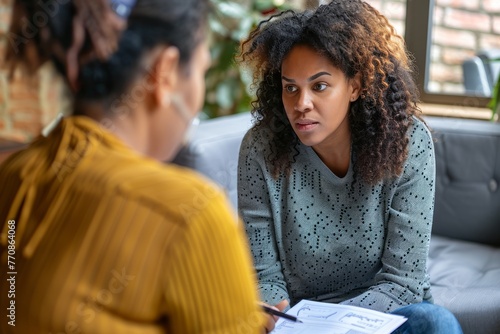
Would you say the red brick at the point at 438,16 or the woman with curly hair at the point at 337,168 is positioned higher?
the red brick at the point at 438,16

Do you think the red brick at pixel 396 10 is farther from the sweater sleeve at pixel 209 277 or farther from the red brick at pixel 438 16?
the sweater sleeve at pixel 209 277

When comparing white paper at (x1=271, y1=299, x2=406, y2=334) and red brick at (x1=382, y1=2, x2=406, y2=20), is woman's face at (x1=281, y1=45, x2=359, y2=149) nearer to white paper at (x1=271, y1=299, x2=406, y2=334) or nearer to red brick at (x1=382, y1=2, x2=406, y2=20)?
white paper at (x1=271, y1=299, x2=406, y2=334)

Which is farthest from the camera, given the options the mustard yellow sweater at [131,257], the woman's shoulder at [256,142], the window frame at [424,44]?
the window frame at [424,44]

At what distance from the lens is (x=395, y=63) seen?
1779mm

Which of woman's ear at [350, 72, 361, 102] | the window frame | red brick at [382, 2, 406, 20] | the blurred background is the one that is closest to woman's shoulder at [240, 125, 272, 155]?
woman's ear at [350, 72, 361, 102]

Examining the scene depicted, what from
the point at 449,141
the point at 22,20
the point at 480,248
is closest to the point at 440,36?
Answer: the point at 449,141

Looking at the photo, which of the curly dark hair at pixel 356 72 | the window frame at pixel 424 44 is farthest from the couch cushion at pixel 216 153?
the window frame at pixel 424 44

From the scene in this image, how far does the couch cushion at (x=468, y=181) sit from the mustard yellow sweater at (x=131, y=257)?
186cm

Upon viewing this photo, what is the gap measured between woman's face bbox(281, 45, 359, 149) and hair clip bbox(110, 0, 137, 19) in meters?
0.89

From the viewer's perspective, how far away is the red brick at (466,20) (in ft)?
11.5

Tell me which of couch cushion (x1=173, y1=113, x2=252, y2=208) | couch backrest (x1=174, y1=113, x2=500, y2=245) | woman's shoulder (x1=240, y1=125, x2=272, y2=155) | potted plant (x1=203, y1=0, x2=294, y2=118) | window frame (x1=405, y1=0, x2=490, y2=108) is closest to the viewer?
woman's shoulder (x1=240, y1=125, x2=272, y2=155)

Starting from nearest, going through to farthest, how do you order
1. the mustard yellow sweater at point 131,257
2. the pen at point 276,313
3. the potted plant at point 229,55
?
the mustard yellow sweater at point 131,257
the pen at point 276,313
the potted plant at point 229,55

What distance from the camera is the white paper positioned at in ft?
4.71

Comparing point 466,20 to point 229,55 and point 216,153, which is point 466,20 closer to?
point 229,55
